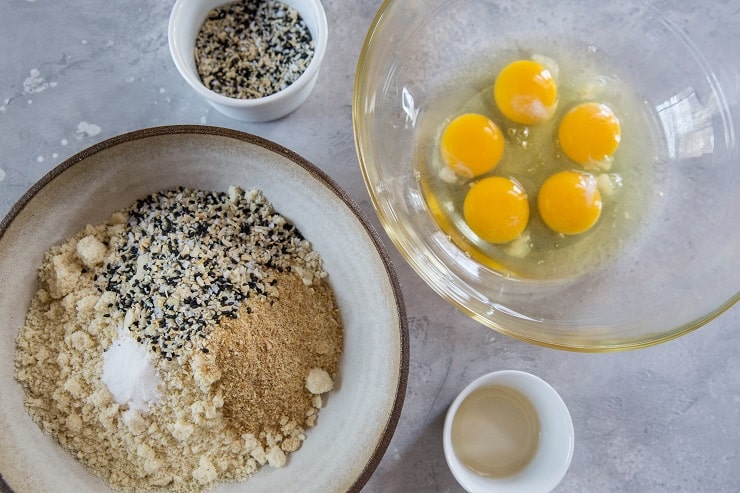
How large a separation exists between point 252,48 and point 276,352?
813 mm

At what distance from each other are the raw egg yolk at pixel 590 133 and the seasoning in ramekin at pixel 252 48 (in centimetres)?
72

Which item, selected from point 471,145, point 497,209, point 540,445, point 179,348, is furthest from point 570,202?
point 179,348

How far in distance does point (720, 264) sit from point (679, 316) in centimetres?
18

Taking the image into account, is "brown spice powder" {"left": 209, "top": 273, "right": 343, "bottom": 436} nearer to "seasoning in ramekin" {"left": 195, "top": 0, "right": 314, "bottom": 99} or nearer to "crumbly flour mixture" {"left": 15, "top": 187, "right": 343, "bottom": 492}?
"crumbly flour mixture" {"left": 15, "top": 187, "right": 343, "bottom": 492}

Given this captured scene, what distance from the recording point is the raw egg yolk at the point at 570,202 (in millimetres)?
1605

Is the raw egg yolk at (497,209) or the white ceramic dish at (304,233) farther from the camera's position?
the raw egg yolk at (497,209)

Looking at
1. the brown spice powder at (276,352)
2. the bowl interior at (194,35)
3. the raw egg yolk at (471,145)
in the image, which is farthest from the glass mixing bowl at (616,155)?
the brown spice powder at (276,352)

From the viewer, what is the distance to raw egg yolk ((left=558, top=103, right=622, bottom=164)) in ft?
5.36

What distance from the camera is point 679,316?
1.58 m

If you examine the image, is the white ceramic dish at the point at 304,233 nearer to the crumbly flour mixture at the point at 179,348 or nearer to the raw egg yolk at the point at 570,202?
the crumbly flour mixture at the point at 179,348

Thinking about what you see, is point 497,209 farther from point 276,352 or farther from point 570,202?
point 276,352

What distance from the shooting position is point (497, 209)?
1.61 metres

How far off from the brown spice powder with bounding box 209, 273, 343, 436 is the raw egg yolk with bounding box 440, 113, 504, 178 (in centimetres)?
49

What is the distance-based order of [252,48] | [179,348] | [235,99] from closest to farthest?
[179,348], [235,99], [252,48]
